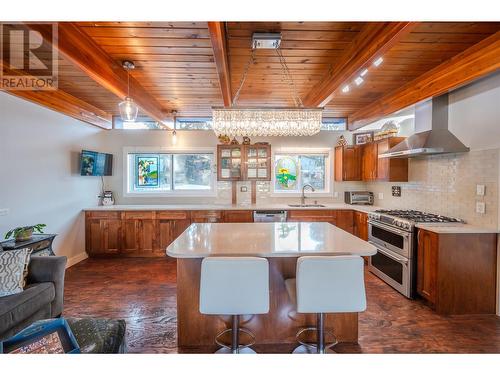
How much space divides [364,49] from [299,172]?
3.30 meters

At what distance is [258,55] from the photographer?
2541 millimetres

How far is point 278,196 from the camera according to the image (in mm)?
5258

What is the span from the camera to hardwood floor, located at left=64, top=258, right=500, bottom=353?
2102mm

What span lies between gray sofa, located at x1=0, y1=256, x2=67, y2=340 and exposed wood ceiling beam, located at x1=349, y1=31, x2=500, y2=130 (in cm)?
454

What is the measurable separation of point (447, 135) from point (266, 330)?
10.4 ft

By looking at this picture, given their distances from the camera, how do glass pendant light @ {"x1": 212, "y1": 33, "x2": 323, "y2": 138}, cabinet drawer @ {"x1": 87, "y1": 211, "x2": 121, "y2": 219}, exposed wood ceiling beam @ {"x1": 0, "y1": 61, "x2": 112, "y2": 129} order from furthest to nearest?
1. cabinet drawer @ {"x1": 87, "y1": 211, "x2": 121, "y2": 219}
2. exposed wood ceiling beam @ {"x1": 0, "y1": 61, "x2": 112, "y2": 129}
3. glass pendant light @ {"x1": 212, "y1": 33, "x2": 323, "y2": 138}

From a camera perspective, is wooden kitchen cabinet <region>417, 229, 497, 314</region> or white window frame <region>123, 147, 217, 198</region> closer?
wooden kitchen cabinet <region>417, 229, 497, 314</region>

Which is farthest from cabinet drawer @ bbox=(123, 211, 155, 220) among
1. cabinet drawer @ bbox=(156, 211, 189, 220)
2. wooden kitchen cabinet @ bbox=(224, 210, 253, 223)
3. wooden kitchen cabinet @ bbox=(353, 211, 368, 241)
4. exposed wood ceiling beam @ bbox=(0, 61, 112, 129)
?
wooden kitchen cabinet @ bbox=(353, 211, 368, 241)

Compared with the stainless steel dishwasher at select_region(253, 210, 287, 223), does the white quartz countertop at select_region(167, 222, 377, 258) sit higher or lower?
higher

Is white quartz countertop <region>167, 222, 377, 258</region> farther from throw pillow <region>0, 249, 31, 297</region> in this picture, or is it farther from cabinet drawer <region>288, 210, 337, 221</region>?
cabinet drawer <region>288, 210, 337, 221</region>

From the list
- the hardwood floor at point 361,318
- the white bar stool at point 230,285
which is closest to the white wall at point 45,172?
the hardwood floor at point 361,318

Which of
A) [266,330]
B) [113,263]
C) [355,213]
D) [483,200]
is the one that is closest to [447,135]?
[483,200]

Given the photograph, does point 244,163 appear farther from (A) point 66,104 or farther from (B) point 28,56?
(B) point 28,56

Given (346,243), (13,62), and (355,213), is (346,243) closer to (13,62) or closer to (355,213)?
(355,213)
